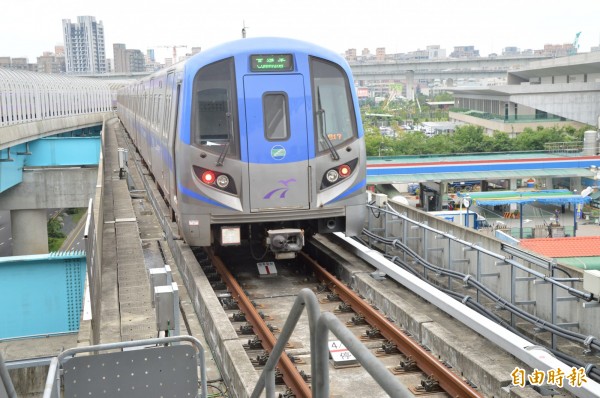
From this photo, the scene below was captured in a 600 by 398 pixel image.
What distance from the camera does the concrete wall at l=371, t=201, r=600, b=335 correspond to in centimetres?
892

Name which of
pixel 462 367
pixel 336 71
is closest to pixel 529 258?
pixel 462 367

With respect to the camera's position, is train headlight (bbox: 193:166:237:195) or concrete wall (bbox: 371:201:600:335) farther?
train headlight (bbox: 193:166:237:195)

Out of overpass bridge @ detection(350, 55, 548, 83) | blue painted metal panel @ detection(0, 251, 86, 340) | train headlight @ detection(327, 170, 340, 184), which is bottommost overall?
blue painted metal panel @ detection(0, 251, 86, 340)

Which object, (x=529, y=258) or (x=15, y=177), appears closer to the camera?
(x=529, y=258)

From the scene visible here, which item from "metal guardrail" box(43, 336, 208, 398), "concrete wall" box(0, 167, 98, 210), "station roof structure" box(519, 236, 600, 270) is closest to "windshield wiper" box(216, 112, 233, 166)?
"metal guardrail" box(43, 336, 208, 398)

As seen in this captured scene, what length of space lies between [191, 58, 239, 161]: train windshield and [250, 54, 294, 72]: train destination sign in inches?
12.4

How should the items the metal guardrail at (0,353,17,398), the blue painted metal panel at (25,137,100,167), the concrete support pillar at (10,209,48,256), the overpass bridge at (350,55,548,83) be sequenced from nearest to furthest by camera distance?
the metal guardrail at (0,353,17,398) → the concrete support pillar at (10,209,48,256) → the blue painted metal panel at (25,137,100,167) → the overpass bridge at (350,55,548,83)

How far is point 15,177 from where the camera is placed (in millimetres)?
29141

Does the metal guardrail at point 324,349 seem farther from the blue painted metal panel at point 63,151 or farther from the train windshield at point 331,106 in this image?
the blue painted metal panel at point 63,151

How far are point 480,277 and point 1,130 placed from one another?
17542 mm

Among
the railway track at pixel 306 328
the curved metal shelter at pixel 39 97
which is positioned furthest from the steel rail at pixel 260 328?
the curved metal shelter at pixel 39 97

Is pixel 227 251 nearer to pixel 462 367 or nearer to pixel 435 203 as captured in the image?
pixel 462 367

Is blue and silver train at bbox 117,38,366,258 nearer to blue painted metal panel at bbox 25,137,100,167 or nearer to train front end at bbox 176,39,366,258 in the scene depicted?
train front end at bbox 176,39,366,258

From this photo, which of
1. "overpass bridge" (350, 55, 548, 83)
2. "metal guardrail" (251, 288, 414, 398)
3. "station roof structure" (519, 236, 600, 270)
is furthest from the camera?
"overpass bridge" (350, 55, 548, 83)
